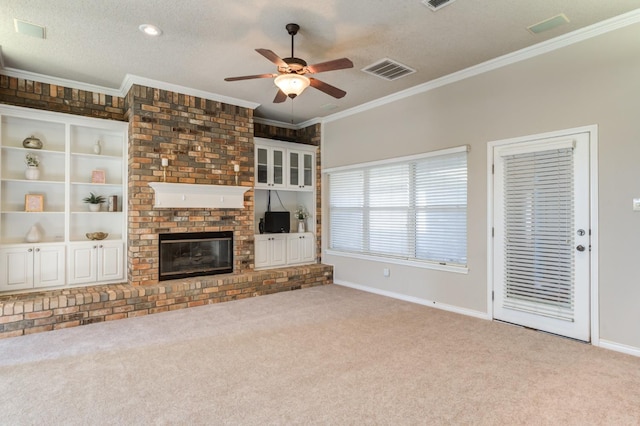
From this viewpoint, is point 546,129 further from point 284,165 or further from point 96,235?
point 96,235

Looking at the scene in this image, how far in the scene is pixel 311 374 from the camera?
8.98 feet

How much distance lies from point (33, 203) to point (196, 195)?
6.43 ft

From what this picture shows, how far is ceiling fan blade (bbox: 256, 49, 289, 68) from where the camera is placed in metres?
2.81

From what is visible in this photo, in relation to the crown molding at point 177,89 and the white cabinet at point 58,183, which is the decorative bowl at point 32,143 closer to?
the white cabinet at point 58,183

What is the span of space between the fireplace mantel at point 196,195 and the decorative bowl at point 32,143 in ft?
4.65

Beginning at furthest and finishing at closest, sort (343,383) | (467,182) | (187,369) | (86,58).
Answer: (467,182)
(86,58)
(187,369)
(343,383)

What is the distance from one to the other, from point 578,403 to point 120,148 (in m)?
5.88

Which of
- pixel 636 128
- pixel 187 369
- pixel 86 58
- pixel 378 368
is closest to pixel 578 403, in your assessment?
pixel 378 368

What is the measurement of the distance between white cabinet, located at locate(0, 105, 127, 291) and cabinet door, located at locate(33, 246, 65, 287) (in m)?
0.01

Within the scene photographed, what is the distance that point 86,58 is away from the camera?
13.2 ft

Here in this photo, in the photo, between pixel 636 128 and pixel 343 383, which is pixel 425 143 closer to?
pixel 636 128

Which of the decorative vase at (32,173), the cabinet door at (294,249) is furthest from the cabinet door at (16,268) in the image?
the cabinet door at (294,249)

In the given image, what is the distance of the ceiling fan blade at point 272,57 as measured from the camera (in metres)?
2.81

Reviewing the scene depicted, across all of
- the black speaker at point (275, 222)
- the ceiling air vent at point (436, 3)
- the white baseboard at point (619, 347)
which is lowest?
the white baseboard at point (619, 347)
